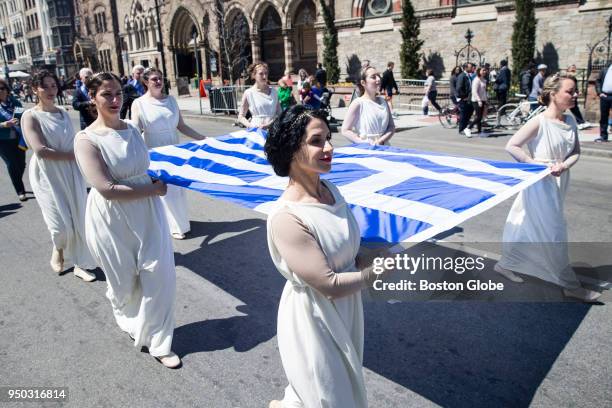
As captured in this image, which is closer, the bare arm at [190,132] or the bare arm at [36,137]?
the bare arm at [36,137]

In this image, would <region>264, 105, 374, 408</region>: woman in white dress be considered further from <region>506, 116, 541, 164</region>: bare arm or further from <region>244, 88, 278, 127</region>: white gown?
<region>244, 88, 278, 127</region>: white gown

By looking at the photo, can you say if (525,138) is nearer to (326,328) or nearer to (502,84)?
(326,328)

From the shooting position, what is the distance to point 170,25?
39.4 metres

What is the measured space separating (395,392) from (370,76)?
3.74 m

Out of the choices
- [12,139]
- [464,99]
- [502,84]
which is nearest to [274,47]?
[502,84]

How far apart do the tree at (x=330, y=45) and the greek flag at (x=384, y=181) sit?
77.0 feet

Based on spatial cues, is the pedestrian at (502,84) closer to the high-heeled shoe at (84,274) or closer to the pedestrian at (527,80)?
the pedestrian at (527,80)

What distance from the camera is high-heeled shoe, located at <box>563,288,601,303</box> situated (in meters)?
4.22

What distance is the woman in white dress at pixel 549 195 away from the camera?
13.8ft

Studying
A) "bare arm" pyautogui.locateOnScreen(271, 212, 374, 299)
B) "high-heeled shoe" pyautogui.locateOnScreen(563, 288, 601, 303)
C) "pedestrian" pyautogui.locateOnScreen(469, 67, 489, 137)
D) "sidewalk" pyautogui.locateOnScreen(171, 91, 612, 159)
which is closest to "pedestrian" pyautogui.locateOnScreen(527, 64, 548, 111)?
"sidewalk" pyautogui.locateOnScreen(171, 91, 612, 159)

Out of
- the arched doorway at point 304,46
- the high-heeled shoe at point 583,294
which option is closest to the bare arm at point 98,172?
the high-heeled shoe at point 583,294

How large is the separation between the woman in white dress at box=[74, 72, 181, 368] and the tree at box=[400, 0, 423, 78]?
73.3ft

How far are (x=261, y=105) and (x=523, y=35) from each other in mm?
17913

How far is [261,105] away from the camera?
6.97m
